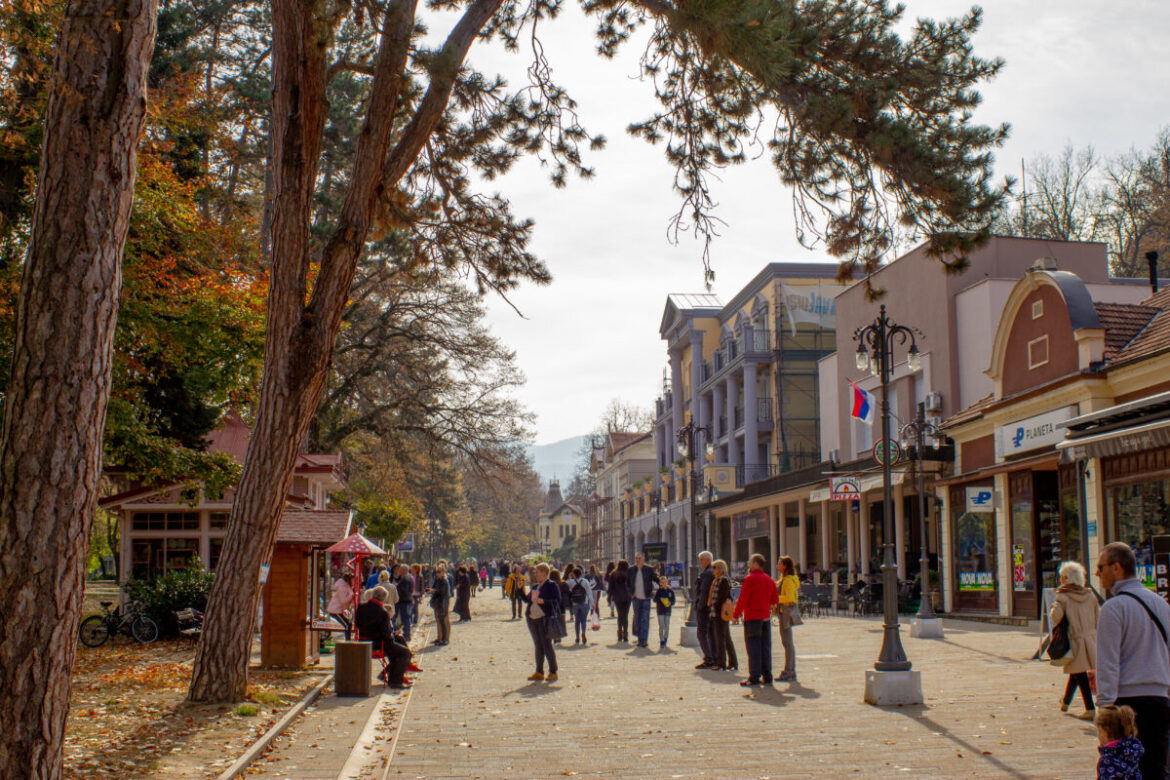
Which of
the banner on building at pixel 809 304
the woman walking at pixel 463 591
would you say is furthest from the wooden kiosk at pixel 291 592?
the banner on building at pixel 809 304

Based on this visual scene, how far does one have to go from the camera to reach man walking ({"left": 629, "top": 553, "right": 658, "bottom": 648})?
885 inches

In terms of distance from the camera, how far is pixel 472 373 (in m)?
34.8

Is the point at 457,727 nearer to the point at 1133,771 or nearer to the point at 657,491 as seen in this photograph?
the point at 1133,771

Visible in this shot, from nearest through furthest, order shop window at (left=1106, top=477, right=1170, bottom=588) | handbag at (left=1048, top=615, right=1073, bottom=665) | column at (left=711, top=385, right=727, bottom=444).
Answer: handbag at (left=1048, top=615, right=1073, bottom=665) → shop window at (left=1106, top=477, right=1170, bottom=588) → column at (left=711, top=385, right=727, bottom=444)

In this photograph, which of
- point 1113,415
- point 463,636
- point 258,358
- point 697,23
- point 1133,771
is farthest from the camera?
point 463,636

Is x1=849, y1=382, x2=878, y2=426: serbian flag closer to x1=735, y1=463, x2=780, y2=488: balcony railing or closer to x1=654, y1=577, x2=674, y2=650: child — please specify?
x1=654, y1=577, x2=674, y2=650: child

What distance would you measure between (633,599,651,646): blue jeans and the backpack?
169cm

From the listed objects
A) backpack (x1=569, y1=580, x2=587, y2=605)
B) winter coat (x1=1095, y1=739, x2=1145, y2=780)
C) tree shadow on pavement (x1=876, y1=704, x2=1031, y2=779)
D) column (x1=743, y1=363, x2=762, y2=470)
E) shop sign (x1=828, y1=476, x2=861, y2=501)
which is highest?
column (x1=743, y1=363, x2=762, y2=470)

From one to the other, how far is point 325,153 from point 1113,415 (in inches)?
848

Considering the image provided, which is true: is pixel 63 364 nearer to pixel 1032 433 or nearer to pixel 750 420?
pixel 1032 433

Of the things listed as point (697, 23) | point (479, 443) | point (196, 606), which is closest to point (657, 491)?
point (479, 443)

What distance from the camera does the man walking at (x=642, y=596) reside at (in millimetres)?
22469

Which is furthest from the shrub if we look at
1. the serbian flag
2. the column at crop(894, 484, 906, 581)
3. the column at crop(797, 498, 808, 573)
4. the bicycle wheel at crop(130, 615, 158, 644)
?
the column at crop(797, 498, 808, 573)

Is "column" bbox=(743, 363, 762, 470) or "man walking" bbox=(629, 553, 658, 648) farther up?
"column" bbox=(743, 363, 762, 470)
